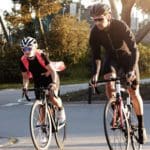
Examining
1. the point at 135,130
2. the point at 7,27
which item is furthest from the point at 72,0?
the point at 135,130

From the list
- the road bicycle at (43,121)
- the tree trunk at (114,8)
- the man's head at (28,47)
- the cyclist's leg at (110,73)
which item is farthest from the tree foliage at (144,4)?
the cyclist's leg at (110,73)

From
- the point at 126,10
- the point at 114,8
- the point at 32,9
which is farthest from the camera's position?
the point at 32,9

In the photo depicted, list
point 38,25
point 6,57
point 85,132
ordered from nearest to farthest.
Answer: point 85,132, point 6,57, point 38,25

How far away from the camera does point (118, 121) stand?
23.6 feet

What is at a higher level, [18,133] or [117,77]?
[117,77]

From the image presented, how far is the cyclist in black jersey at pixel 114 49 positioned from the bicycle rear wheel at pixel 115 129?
0.20 meters

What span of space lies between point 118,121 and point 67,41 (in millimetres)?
29393

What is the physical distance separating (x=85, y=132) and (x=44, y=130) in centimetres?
271

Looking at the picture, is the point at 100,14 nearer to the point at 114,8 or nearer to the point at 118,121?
the point at 118,121

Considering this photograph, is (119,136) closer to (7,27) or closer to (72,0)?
(7,27)

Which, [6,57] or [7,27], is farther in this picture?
[7,27]

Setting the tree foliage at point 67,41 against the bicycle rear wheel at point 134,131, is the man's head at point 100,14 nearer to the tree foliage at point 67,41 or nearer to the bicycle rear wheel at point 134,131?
the bicycle rear wheel at point 134,131

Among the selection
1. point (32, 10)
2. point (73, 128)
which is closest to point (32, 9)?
point (32, 10)

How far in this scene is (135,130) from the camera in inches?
299
